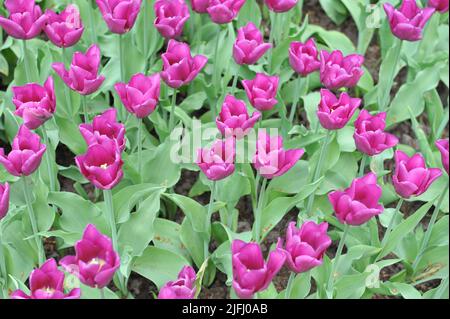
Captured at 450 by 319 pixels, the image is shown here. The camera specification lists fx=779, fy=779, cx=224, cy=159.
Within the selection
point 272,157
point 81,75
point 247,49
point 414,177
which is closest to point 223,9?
point 247,49

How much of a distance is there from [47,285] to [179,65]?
760mm

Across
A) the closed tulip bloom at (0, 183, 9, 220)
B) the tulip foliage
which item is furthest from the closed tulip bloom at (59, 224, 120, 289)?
the closed tulip bloom at (0, 183, 9, 220)

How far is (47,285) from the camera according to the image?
1.81m

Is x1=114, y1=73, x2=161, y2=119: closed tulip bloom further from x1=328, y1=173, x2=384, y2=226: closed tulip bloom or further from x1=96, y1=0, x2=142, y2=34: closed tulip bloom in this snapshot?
x1=328, y1=173, x2=384, y2=226: closed tulip bloom

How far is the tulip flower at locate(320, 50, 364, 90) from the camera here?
2.32 metres

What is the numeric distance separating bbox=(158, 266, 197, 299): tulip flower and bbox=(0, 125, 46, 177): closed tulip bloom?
1.50ft

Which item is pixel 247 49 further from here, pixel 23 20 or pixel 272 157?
pixel 23 20

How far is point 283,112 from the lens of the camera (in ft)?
8.84

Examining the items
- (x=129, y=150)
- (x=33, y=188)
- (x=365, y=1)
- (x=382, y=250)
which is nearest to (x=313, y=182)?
(x=382, y=250)

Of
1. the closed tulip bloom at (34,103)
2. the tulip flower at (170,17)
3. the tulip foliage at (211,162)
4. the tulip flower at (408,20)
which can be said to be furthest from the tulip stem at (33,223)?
the tulip flower at (408,20)

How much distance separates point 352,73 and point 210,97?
0.63 m

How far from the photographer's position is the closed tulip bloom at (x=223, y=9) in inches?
94.6

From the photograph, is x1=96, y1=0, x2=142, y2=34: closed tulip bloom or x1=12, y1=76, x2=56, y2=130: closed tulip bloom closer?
x1=12, y1=76, x2=56, y2=130: closed tulip bloom
